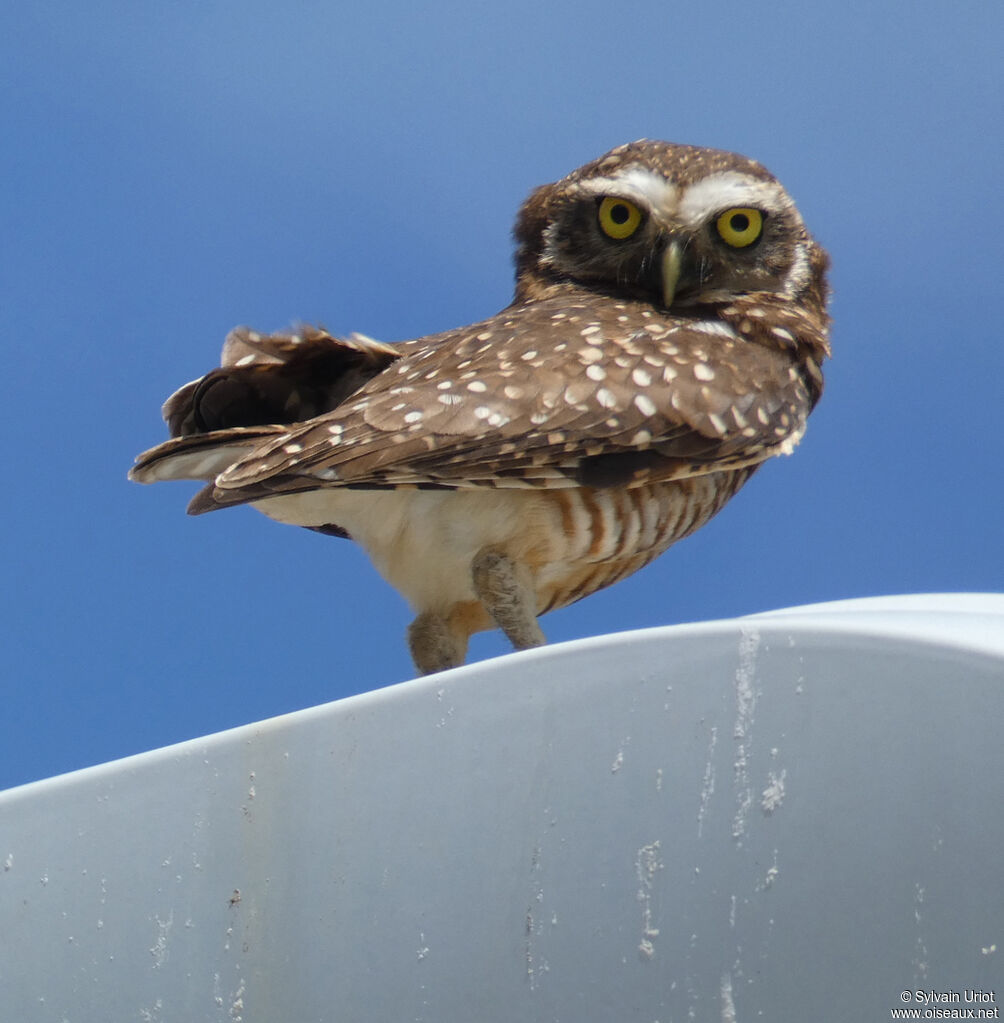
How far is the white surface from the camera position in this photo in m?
1.37

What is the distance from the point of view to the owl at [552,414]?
2.85 meters

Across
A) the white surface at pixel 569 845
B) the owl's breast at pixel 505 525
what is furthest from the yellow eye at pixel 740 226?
the white surface at pixel 569 845

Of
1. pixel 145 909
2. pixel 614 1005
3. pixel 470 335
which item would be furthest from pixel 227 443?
pixel 614 1005

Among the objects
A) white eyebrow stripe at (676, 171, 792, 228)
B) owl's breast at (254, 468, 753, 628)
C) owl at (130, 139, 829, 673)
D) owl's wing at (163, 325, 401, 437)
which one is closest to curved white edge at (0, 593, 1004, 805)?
owl at (130, 139, 829, 673)

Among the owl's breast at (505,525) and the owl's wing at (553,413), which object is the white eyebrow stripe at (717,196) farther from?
the owl's breast at (505,525)

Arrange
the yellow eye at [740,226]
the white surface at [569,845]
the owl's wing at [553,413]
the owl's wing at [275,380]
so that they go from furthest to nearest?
the yellow eye at [740,226]
the owl's wing at [275,380]
the owl's wing at [553,413]
the white surface at [569,845]

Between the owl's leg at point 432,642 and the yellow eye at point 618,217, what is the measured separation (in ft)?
3.88

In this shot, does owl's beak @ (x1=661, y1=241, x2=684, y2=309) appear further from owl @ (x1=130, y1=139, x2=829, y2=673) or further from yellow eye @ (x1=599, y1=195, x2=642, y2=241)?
yellow eye @ (x1=599, y1=195, x2=642, y2=241)

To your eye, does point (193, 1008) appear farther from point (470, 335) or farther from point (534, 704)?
point (470, 335)

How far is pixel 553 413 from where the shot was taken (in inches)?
114

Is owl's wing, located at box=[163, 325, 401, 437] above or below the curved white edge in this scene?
above

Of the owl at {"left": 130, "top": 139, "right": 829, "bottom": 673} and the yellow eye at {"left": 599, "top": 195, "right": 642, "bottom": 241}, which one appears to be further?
the yellow eye at {"left": 599, "top": 195, "right": 642, "bottom": 241}

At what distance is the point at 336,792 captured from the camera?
5.82 feet

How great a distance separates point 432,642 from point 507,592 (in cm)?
38
